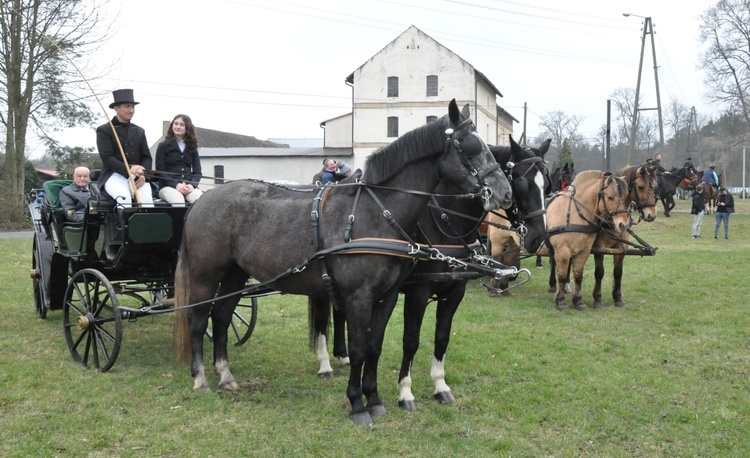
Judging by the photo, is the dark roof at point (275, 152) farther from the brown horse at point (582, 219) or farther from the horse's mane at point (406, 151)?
the horse's mane at point (406, 151)

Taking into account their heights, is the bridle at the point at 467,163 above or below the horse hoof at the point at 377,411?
above

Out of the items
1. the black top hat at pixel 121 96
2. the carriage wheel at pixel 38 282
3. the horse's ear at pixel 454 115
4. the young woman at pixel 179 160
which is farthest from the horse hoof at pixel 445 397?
the carriage wheel at pixel 38 282

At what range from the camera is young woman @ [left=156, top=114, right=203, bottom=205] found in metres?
6.41

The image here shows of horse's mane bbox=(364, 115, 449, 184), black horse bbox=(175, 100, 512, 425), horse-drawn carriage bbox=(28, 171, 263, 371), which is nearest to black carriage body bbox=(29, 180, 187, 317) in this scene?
horse-drawn carriage bbox=(28, 171, 263, 371)

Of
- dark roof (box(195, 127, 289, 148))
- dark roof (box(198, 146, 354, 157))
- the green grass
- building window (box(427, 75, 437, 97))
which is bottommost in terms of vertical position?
the green grass

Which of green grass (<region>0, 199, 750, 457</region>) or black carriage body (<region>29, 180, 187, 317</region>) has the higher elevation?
black carriage body (<region>29, 180, 187, 317</region>)

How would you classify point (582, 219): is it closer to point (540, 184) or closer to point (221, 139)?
point (540, 184)

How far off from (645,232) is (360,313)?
2055 cm

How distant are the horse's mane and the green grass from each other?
1944 mm

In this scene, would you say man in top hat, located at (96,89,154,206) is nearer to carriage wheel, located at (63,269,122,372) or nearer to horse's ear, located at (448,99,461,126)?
carriage wheel, located at (63,269,122,372)

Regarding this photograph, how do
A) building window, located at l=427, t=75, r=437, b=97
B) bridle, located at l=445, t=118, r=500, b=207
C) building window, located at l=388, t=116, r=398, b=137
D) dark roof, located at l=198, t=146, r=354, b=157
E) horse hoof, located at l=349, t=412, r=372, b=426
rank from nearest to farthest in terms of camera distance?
1. bridle, located at l=445, t=118, r=500, b=207
2. horse hoof, located at l=349, t=412, r=372, b=426
3. dark roof, located at l=198, t=146, r=354, b=157
4. building window, located at l=427, t=75, r=437, b=97
5. building window, located at l=388, t=116, r=398, b=137

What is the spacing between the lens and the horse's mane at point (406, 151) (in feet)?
15.7

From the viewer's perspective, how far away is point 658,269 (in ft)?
44.4

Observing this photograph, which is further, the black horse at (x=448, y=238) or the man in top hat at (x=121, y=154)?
the man in top hat at (x=121, y=154)
